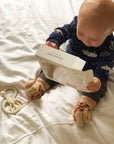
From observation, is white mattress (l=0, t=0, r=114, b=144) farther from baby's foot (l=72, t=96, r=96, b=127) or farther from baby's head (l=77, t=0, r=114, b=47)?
baby's head (l=77, t=0, r=114, b=47)

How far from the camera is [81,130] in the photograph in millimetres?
678

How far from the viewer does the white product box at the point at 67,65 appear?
0.56 meters

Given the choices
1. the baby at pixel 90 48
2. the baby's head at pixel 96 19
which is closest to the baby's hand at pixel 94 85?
the baby at pixel 90 48

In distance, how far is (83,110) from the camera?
71 cm

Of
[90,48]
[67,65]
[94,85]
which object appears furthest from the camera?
[90,48]

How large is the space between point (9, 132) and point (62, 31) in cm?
50

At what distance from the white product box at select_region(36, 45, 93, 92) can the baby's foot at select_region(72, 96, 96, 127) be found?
0.28 ft

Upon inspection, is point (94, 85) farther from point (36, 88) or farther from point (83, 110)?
point (36, 88)

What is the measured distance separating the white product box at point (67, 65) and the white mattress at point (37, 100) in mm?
123

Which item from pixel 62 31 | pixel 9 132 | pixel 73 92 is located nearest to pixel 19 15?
pixel 62 31

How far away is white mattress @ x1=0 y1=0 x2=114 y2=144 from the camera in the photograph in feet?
2.18

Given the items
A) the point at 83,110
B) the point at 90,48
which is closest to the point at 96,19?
the point at 90,48

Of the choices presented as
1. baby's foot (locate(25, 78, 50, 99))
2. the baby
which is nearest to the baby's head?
the baby

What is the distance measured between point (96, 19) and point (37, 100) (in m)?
0.38
